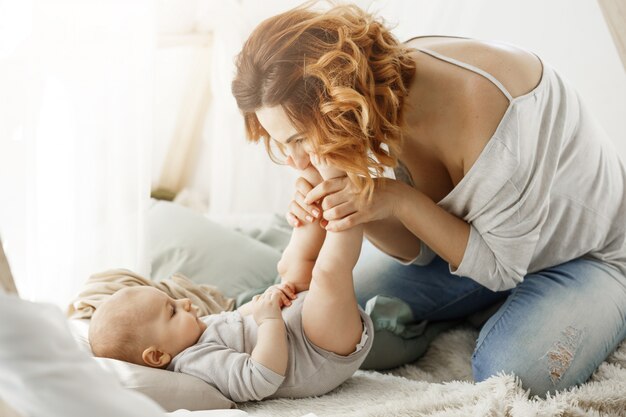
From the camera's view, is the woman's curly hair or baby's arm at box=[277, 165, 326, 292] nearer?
the woman's curly hair

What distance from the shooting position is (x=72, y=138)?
142 cm

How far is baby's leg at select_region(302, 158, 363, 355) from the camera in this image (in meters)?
1.19

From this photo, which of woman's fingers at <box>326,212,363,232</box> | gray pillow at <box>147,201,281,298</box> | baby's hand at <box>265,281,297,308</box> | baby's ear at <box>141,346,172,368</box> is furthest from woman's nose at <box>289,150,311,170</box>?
gray pillow at <box>147,201,281,298</box>

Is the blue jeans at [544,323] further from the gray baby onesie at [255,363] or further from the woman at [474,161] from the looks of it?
the gray baby onesie at [255,363]

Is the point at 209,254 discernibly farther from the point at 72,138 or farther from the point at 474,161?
the point at 474,161

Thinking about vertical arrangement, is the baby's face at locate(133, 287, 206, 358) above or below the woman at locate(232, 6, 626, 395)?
below

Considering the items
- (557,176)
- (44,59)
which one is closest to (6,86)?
(44,59)

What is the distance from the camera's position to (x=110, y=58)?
4.76 feet

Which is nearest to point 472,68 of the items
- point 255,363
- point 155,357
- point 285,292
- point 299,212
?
point 299,212

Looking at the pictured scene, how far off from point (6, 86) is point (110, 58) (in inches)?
9.1

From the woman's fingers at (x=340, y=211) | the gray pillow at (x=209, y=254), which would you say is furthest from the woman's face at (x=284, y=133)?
the gray pillow at (x=209, y=254)

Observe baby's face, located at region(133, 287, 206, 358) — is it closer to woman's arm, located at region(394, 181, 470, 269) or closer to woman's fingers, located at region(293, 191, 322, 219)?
woman's fingers, located at region(293, 191, 322, 219)

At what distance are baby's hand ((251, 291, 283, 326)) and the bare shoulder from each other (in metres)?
0.53

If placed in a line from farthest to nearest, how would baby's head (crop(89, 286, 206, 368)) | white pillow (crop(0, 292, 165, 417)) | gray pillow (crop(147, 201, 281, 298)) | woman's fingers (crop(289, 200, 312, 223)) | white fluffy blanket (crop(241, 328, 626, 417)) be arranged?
gray pillow (crop(147, 201, 281, 298)) < woman's fingers (crop(289, 200, 312, 223)) < baby's head (crop(89, 286, 206, 368)) < white fluffy blanket (crop(241, 328, 626, 417)) < white pillow (crop(0, 292, 165, 417))
